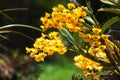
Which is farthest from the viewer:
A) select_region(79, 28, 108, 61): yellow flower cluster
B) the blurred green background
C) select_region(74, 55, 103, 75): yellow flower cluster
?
the blurred green background

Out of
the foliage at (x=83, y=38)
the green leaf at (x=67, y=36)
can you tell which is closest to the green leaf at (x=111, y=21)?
the foliage at (x=83, y=38)

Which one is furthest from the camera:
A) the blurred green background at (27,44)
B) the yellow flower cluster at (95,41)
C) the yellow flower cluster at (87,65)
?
the blurred green background at (27,44)

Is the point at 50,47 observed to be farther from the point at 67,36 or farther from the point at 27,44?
the point at 27,44

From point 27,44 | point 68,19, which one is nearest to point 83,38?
point 68,19

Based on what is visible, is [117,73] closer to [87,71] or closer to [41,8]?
Answer: [87,71]

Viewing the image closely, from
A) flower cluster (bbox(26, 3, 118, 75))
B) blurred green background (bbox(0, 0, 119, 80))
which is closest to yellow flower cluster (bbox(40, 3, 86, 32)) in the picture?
flower cluster (bbox(26, 3, 118, 75))

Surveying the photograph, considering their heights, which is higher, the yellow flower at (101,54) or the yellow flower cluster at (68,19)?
the yellow flower cluster at (68,19)

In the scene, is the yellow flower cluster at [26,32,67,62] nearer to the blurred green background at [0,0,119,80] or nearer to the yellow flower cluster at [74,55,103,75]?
the yellow flower cluster at [74,55,103,75]

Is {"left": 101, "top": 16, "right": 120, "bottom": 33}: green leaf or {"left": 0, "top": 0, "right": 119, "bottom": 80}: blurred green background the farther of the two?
{"left": 0, "top": 0, "right": 119, "bottom": 80}: blurred green background

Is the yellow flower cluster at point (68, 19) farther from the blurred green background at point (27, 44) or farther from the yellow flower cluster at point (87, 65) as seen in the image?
the blurred green background at point (27, 44)

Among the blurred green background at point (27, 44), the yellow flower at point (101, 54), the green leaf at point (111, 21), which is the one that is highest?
the blurred green background at point (27, 44)
